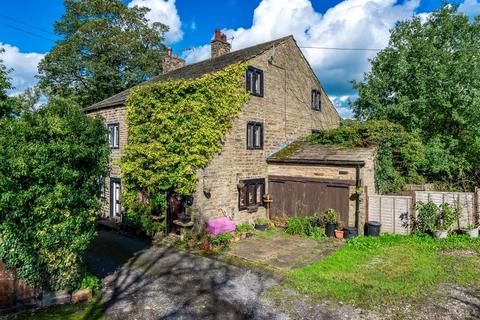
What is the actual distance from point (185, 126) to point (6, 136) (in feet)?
22.3

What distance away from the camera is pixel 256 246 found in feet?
40.2

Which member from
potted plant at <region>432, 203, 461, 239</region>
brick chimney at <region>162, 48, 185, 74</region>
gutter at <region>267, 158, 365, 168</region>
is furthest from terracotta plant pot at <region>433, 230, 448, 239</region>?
brick chimney at <region>162, 48, 185, 74</region>

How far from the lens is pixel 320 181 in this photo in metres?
14.3

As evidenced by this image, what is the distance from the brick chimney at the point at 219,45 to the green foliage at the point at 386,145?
8728 millimetres

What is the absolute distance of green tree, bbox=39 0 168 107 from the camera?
2988 cm

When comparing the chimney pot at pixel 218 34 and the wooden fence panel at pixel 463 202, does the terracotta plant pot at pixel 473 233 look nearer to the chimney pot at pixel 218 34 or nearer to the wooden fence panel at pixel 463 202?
the wooden fence panel at pixel 463 202

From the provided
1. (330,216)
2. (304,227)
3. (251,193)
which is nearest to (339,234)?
(330,216)

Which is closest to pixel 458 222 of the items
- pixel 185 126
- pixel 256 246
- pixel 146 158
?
pixel 256 246

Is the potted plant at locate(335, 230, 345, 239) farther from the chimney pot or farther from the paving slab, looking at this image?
the chimney pot

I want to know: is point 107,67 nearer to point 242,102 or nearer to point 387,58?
point 242,102

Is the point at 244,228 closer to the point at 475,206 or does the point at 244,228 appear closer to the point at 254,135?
the point at 254,135

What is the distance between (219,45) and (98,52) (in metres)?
17.4

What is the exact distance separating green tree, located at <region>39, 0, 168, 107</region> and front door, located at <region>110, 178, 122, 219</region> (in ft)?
60.0

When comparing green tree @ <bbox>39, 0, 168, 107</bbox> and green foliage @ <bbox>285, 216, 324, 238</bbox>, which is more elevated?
green tree @ <bbox>39, 0, 168, 107</bbox>
